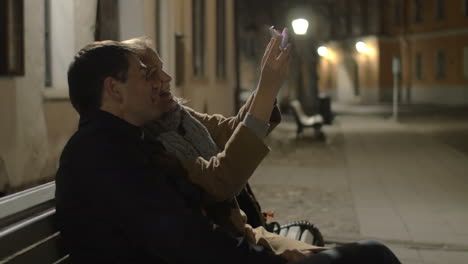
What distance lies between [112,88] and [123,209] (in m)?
0.42

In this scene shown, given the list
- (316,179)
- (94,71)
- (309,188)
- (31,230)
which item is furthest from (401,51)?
(31,230)

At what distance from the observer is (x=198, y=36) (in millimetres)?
12477

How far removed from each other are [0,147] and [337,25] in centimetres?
4840

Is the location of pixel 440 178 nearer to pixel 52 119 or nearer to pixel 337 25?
pixel 52 119

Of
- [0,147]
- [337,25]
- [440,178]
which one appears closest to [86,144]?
[0,147]

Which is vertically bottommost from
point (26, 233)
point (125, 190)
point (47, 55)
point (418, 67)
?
point (26, 233)

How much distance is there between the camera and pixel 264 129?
6.70 ft

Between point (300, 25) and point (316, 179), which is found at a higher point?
point (300, 25)

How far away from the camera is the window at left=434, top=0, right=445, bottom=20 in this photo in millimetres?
40875

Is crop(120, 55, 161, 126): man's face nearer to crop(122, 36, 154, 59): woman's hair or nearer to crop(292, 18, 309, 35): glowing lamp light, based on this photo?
crop(122, 36, 154, 59): woman's hair

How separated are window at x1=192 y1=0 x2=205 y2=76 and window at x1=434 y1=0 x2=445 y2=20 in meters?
32.5

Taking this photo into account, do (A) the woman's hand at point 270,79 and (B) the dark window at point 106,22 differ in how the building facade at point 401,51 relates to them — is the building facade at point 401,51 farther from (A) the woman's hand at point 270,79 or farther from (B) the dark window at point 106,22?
(A) the woman's hand at point 270,79


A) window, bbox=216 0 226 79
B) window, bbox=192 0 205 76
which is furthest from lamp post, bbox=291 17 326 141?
window, bbox=192 0 205 76

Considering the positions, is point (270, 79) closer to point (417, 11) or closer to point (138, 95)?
point (138, 95)
